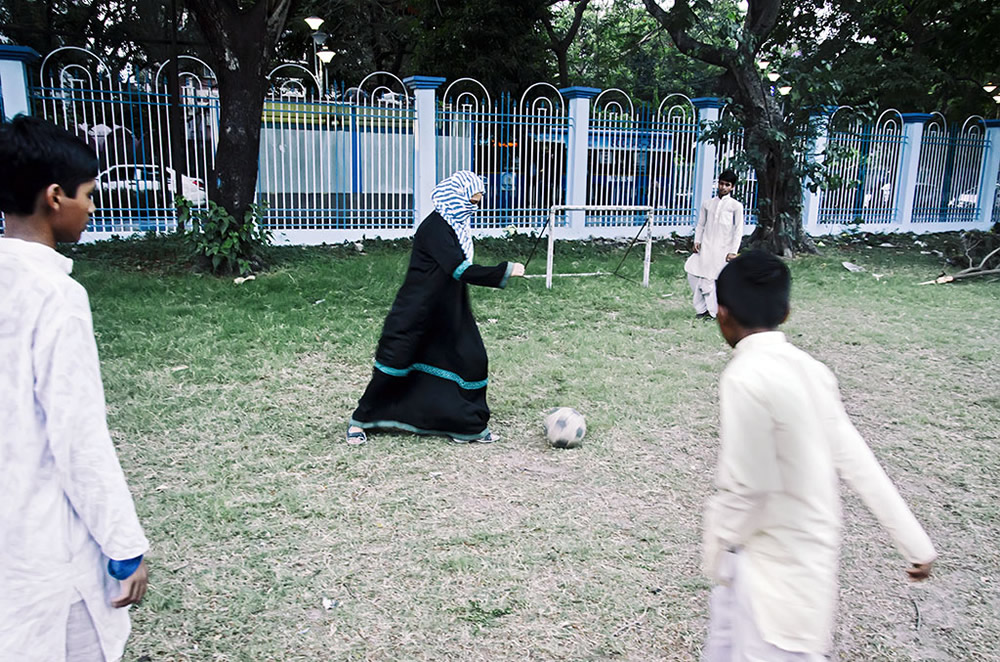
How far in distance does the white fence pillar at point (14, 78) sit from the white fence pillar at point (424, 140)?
18.0ft

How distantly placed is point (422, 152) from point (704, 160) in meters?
5.93

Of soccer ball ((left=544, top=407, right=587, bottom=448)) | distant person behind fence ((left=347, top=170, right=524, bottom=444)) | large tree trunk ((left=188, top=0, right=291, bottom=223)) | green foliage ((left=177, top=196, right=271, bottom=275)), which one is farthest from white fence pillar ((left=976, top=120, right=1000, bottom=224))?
distant person behind fence ((left=347, top=170, right=524, bottom=444))

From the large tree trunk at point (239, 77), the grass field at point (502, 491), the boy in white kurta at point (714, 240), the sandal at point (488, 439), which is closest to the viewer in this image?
the grass field at point (502, 491)

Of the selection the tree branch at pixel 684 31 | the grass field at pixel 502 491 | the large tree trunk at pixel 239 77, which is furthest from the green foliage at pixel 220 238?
the tree branch at pixel 684 31

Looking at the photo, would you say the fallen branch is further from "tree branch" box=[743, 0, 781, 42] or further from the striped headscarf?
the striped headscarf

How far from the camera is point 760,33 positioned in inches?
548

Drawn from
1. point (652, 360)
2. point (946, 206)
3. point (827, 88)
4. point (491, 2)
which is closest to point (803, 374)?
point (652, 360)

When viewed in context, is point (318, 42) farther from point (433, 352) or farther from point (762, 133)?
point (433, 352)

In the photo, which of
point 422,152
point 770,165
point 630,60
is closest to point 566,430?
point 422,152

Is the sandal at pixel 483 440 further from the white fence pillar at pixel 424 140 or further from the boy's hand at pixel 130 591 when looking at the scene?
the white fence pillar at pixel 424 140

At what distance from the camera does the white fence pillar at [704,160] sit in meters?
15.0

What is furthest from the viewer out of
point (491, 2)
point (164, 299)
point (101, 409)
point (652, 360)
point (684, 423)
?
point (491, 2)

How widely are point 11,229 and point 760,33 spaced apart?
14.5m

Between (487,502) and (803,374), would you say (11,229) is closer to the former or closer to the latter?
(803,374)
